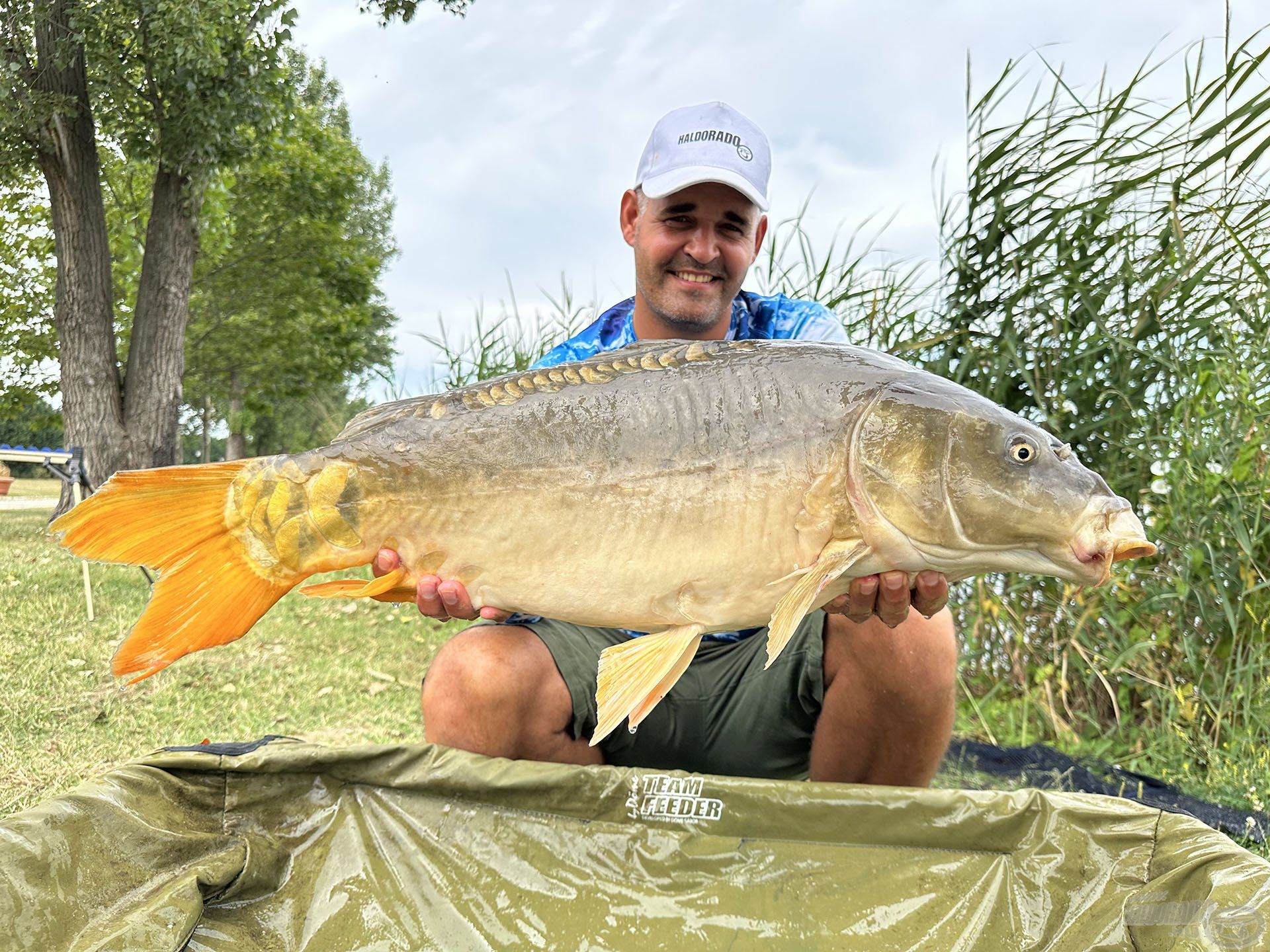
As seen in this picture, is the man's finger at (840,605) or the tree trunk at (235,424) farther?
the tree trunk at (235,424)

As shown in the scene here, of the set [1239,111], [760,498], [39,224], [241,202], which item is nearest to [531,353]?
[1239,111]

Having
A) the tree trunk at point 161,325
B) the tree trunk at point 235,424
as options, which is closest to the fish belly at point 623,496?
the tree trunk at point 161,325

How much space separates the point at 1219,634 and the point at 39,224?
7826mm

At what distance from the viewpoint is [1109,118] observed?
2.72m

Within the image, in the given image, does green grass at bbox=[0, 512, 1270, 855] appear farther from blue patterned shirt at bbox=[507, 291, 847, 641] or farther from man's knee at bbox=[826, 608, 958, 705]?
blue patterned shirt at bbox=[507, 291, 847, 641]

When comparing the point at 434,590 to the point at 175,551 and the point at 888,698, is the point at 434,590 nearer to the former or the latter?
the point at 175,551

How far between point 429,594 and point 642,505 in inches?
12.5

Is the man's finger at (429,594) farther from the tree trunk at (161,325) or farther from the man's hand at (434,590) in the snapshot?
the tree trunk at (161,325)

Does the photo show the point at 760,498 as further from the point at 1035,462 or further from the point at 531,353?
the point at 531,353

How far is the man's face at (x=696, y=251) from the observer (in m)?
1.91

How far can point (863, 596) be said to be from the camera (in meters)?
1.31

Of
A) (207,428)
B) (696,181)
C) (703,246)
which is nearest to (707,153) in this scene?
(696,181)

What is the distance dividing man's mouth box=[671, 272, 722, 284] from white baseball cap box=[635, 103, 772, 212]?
0.16 m

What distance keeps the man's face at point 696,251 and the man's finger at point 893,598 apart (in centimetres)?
80
